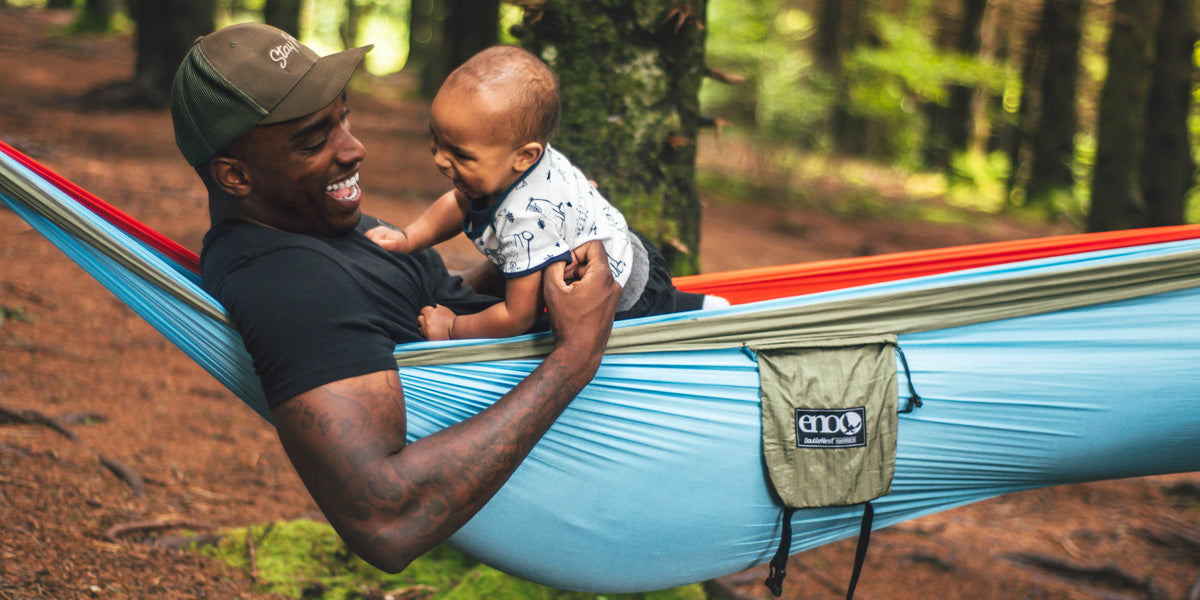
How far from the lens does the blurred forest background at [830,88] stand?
2.23 m

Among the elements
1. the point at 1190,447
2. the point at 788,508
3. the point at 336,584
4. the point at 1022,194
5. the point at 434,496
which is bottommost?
the point at 1022,194

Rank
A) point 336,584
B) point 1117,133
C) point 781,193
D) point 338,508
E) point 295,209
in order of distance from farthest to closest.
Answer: point 781,193 < point 1117,133 < point 336,584 < point 295,209 < point 338,508

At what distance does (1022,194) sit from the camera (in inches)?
355

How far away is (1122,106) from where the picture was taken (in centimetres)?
517

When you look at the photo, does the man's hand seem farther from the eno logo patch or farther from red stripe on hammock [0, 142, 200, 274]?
red stripe on hammock [0, 142, 200, 274]

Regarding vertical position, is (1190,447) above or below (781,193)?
above

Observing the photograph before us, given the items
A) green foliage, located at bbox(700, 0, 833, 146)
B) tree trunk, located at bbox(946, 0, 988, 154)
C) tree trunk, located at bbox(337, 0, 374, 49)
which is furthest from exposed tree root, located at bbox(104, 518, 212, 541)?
tree trunk, located at bbox(337, 0, 374, 49)

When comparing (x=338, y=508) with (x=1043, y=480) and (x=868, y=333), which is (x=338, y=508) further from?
(x=1043, y=480)

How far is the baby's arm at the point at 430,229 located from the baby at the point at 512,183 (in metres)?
0.11

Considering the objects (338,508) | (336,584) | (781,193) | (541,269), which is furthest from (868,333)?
(781,193)

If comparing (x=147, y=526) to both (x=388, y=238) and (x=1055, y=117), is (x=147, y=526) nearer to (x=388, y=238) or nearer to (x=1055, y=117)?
(x=388, y=238)

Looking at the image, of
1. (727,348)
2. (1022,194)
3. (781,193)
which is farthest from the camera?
(1022,194)

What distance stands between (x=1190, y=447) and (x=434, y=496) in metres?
1.42

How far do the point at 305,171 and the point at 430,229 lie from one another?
35 cm
